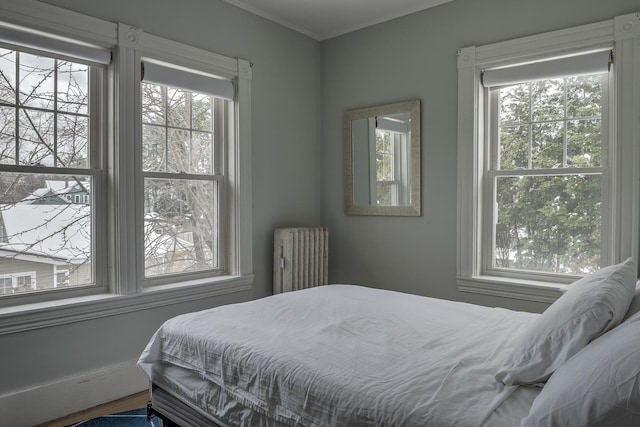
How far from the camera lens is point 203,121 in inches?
134

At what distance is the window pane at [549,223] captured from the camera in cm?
299

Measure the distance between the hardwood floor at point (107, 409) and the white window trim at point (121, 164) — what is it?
1.82ft

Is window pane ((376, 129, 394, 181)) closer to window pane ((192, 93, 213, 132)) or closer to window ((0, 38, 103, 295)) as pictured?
window pane ((192, 93, 213, 132))

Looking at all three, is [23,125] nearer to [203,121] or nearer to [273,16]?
[203,121]

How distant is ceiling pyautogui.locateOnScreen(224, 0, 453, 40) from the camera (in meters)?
3.53

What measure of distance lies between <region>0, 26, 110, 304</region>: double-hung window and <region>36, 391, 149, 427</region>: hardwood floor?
2.46ft

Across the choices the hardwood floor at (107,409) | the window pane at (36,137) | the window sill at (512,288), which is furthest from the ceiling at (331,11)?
the hardwood floor at (107,409)

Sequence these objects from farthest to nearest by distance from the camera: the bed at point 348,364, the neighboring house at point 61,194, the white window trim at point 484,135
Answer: the white window trim at point 484,135 → the neighboring house at point 61,194 → the bed at point 348,364

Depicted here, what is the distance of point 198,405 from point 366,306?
0.99 m

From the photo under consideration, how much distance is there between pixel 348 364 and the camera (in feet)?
5.06

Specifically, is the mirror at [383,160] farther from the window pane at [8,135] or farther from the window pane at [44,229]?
the window pane at [8,135]

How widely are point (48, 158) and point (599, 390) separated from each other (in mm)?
2892

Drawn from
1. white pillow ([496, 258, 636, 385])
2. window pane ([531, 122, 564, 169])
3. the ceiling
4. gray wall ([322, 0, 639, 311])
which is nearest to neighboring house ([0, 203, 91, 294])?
the ceiling

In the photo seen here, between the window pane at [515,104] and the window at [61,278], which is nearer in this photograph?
the window at [61,278]
